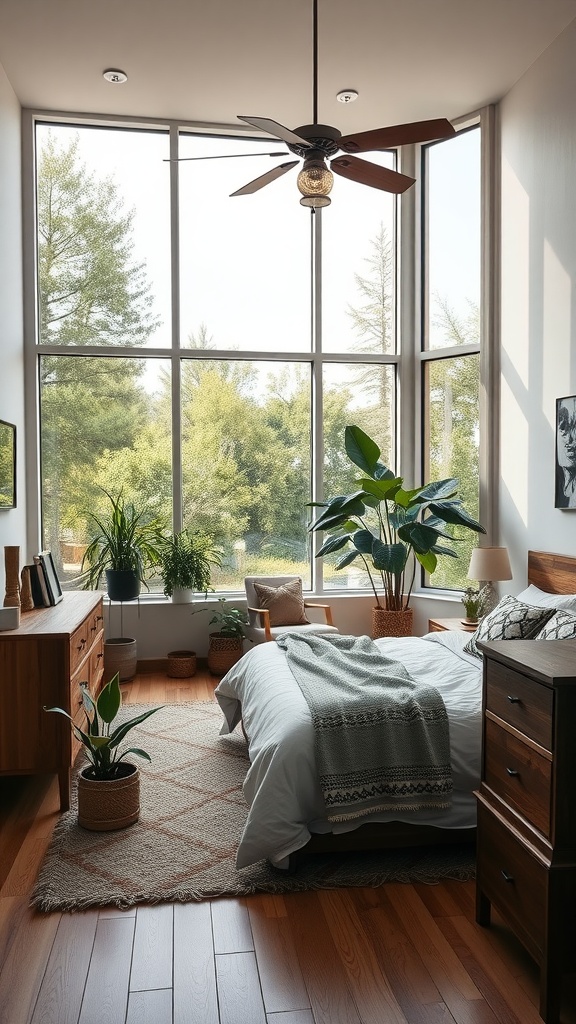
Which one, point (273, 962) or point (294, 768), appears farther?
point (294, 768)

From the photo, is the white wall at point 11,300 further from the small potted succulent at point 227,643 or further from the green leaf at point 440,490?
the green leaf at point 440,490

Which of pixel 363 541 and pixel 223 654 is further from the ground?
pixel 363 541

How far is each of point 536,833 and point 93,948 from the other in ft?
4.65

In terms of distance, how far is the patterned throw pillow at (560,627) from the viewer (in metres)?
3.06

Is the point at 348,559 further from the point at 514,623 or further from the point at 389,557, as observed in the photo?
the point at 514,623

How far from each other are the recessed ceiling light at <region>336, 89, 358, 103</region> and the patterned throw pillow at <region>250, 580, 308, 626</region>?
146 inches

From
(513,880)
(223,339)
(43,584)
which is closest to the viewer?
(513,880)

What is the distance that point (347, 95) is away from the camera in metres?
5.57

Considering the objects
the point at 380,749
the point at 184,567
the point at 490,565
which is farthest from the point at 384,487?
the point at 380,749

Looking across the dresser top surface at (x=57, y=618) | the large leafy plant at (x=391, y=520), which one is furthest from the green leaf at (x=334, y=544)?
the dresser top surface at (x=57, y=618)

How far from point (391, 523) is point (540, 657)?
12.1 feet

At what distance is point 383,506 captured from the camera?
6570mm

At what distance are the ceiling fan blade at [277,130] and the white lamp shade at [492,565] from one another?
9.63ft

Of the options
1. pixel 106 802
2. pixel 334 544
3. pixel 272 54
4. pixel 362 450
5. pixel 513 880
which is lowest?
pixel 106 802
